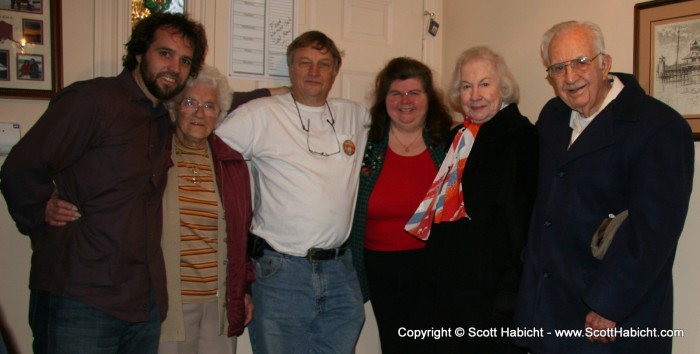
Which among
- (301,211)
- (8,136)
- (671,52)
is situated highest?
(671,52)

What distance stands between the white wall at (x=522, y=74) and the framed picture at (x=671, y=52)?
7cm

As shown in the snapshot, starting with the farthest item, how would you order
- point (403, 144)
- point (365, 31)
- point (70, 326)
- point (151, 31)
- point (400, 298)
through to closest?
point (365, 31) < point (403, 144) < point (400, 298) < point (151, 31) < point (70, 326)

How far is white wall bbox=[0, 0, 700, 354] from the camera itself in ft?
6.66

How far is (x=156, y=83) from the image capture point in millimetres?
1801

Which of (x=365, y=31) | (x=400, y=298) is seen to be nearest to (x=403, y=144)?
(x=400, y=298)

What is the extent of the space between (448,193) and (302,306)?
737 mm

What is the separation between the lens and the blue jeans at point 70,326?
1.63 m

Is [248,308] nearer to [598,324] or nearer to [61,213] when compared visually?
[61,213]

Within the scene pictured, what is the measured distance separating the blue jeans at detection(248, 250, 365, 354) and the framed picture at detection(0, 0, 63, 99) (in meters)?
1.09

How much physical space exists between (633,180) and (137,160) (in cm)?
153

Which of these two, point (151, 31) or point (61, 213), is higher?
point (151, 31)

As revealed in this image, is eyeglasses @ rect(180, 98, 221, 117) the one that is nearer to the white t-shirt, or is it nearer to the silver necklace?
the white t-shirt

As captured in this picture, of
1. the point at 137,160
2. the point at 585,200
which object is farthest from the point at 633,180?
the point at 137,160

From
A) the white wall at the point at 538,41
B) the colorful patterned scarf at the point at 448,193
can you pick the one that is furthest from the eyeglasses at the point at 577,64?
the white wall at the point at 538,41
